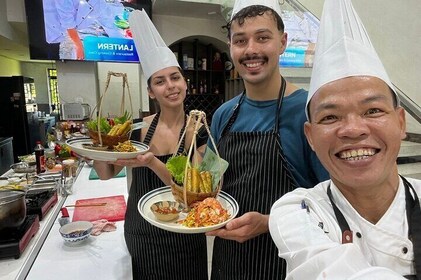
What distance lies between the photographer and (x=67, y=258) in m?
1.42

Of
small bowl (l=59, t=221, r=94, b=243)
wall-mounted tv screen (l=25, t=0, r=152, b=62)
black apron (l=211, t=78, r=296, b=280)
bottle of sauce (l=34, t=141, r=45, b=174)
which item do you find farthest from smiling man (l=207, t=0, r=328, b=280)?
wall-mounted tv screen (l=25, t=0, r=152, b=62)

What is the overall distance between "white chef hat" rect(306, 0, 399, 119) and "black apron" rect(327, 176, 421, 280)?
0.91 ft

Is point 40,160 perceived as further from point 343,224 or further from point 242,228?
point 343,224

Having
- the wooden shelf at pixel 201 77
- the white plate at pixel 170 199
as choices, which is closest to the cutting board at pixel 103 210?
the white plate at pixel 170 199

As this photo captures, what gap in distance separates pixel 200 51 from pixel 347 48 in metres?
5.53

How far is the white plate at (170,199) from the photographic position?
955mm

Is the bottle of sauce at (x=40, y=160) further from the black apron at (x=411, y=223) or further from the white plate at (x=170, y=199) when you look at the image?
the black apron at (x=411, y=223)

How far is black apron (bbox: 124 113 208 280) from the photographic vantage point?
4.71 feet

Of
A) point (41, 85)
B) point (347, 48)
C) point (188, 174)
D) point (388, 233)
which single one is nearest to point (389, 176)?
point (388, 233)

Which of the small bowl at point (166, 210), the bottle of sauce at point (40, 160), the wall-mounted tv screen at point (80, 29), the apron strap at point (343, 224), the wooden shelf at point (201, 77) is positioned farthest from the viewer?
the wooden shelf at point (201, 77)

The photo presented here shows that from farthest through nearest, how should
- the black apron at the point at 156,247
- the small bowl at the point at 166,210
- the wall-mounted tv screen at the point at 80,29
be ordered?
the wall-mounted tv screen at the point at 80,29, the black apron at the point at 156,247, the small bowl at the point at 166,210

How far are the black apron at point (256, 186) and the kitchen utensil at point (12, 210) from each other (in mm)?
986

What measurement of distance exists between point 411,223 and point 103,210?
1.76 meters

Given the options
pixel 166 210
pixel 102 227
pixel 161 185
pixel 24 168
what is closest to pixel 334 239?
pixel 166 210
